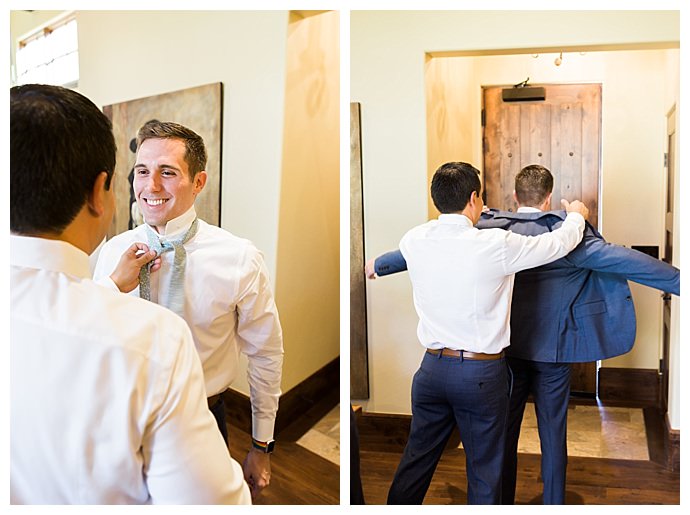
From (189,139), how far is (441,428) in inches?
43.1

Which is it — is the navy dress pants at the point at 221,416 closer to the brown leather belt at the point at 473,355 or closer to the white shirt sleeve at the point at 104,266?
the white shirt sleeve at the point at 104,266

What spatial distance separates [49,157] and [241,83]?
0.61 m

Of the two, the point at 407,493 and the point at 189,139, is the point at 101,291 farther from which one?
the point at 407,493

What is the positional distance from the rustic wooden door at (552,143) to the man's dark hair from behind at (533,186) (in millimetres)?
364

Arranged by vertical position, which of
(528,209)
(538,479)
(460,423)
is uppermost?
(528,209)

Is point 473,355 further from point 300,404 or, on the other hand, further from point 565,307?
point 300,404

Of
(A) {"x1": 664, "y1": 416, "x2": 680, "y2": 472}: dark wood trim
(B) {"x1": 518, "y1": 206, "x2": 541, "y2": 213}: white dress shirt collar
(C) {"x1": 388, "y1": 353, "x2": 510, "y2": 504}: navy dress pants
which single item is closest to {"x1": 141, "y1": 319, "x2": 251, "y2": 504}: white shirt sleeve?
(C) {"x1": 388, "y1": 353, "x2": 510, "y2": 504}: navy dress pants

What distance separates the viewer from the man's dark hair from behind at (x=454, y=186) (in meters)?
1.76

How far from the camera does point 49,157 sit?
3.24ft

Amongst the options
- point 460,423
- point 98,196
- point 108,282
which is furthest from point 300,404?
point 98,196

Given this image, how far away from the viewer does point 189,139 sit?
4.66ft

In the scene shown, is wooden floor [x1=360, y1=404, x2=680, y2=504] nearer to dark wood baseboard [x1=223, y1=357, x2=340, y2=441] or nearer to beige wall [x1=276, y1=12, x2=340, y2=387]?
dark wood baseboard [x1=223, y1=357, x2=340, y2=441]

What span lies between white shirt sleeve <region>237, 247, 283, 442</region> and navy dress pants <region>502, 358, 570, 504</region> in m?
0.74

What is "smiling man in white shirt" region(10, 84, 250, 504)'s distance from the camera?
0.97 m
